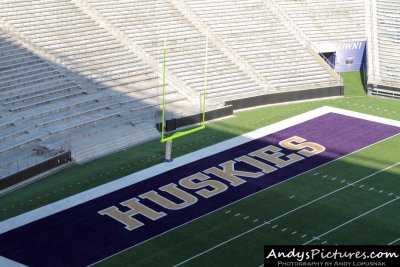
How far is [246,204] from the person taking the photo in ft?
106

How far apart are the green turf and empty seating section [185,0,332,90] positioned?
21.0ft

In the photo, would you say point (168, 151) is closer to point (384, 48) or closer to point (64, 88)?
point (64, 88)

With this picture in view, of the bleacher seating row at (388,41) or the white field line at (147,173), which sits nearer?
the white field line at (147,173)

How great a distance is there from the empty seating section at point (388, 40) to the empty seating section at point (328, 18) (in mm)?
1032

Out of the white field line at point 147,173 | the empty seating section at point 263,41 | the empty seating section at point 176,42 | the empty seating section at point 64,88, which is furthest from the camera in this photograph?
the empty seating section at point 263,41

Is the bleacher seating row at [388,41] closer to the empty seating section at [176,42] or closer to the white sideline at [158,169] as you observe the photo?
the white sideline at [158,169]

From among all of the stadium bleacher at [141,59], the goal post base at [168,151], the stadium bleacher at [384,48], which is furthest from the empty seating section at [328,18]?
the goal post base at [168,151]

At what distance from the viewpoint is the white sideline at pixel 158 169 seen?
3064cm

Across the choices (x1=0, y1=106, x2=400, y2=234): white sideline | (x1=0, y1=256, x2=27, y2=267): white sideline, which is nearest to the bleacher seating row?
(x1=0, y1=106, x2=400, y2=234): white sideline

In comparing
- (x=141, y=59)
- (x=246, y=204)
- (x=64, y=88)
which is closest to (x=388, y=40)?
(x=141, y=59)

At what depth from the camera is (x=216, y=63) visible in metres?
45.5

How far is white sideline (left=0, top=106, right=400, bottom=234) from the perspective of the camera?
30.6 metres

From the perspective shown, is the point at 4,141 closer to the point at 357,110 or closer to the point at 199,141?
the point at 199,141

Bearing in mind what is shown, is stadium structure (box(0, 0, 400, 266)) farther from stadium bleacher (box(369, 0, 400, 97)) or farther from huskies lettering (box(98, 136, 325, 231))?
huskies lettering (box(98, 136, 325, 231))
